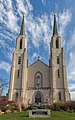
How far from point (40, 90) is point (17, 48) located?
50.2ft

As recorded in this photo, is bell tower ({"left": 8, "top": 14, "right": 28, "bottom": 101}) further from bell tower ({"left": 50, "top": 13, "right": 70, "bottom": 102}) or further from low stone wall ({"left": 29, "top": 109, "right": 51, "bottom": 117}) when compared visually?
low stone wall ({"left": 29, "top": 109, "right": 51, "bottom": 117})

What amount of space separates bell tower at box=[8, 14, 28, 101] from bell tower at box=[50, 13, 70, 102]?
25.2 ft

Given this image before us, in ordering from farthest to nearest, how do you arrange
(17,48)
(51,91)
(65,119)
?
(17,48), (51,91), (65,119)

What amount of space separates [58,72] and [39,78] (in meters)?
5.58

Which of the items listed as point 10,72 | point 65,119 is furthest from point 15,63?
point 65,119

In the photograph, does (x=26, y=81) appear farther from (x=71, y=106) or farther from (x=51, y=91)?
(x=71, y=106)

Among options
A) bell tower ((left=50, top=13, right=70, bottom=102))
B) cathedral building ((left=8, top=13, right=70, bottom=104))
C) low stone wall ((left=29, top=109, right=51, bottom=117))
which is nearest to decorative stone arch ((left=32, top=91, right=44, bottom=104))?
cathedral building ((left=8, top=13, right=70, bottom=104))

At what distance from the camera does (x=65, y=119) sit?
13789 mm

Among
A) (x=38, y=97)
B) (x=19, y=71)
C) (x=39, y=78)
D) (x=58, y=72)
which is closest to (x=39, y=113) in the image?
(x=38, y=97)

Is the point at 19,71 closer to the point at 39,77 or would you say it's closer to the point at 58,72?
the point at 39,77

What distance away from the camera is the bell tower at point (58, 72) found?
42000mm

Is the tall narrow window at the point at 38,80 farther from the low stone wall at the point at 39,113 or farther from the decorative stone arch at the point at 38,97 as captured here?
the low stone wall at the point at 39,113

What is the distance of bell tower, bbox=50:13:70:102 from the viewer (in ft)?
138

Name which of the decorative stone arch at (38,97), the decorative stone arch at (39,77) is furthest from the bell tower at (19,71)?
the decorative stone arch at (38,97)
